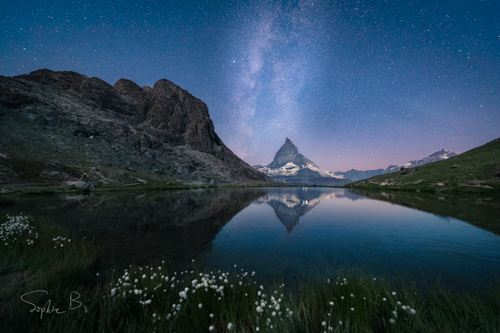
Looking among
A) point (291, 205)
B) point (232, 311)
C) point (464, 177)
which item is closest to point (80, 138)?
point (291, 205)

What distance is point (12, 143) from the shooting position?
83.8 meters

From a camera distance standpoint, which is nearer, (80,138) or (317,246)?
(317,246)

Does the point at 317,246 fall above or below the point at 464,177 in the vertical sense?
below

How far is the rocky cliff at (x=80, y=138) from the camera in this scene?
8129cm

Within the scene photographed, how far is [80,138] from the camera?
4525 inches

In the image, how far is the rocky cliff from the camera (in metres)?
81.3

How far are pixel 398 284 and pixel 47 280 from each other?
14.4m

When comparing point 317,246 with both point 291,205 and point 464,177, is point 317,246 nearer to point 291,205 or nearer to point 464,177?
point 291,205

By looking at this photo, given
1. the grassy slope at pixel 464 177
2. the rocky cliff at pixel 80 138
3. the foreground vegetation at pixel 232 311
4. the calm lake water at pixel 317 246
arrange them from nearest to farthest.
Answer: the foreground vegetation at pixel 232 311 < the calm lake water at pixel 317 246 < the grassy slope at pixel 464 177 < the rocky cliff at pixel 80 138

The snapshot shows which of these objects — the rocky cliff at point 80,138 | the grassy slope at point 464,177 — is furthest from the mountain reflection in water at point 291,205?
the rocky cliff at point 80,138

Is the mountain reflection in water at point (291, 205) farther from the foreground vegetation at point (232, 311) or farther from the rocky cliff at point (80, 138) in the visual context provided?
the rocky cliff at point (80, 138)

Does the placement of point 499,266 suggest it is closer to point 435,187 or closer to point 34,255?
point 34,255

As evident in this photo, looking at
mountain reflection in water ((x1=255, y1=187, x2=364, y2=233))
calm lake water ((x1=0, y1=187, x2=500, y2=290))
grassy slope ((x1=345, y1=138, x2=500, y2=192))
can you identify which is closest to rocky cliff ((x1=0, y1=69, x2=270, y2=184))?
mountain reflection in water ((x1=255, y1=187, x2=364, y2=233))

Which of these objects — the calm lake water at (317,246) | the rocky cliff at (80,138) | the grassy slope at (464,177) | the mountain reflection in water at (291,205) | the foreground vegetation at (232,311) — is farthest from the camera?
the rocky cliff at (80,138)
